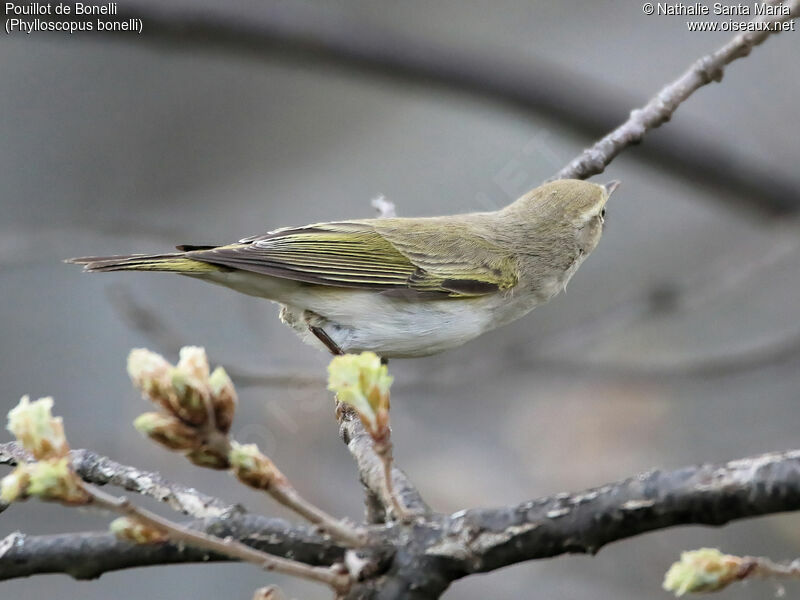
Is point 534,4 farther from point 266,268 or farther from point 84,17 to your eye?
point 266,268

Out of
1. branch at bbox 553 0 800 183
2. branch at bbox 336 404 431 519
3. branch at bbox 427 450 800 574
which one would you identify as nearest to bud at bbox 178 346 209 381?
branch at bbox 336 404 431 519

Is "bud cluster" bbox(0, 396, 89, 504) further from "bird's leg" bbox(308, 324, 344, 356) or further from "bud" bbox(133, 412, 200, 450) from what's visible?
"bird's leg" bbox(308, 324, 344, 356)

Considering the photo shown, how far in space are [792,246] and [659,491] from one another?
137 inches

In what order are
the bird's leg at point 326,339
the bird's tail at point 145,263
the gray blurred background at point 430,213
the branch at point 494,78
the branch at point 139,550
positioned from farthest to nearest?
the gray blurred background at point 430,213 → the branch at point 494,78 → the bird's leg at point 326,339 → the bird's tail at point 145,263 → the branch at point 139,550

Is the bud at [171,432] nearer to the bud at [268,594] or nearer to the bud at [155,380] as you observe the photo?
the bud at [155,380]

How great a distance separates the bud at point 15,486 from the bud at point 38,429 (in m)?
0.05

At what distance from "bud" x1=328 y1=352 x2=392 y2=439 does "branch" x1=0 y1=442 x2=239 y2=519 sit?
39cm

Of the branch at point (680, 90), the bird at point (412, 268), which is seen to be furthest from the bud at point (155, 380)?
the branch at point (680, 90)

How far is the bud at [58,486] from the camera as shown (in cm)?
132

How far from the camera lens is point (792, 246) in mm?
4449

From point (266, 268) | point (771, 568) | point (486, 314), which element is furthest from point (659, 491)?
point (486, 314)

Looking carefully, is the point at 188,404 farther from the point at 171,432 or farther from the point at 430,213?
the point at 430,213

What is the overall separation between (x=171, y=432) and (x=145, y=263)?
180cm

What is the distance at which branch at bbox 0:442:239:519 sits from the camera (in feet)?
6.01
